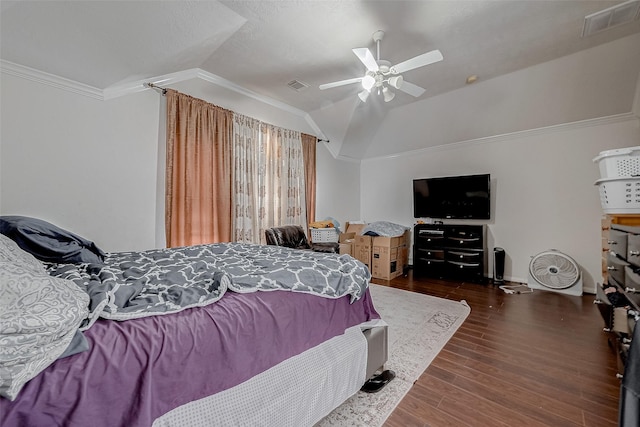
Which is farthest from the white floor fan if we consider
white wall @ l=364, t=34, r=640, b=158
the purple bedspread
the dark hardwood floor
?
the purple bedspread

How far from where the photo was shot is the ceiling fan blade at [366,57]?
2.17m

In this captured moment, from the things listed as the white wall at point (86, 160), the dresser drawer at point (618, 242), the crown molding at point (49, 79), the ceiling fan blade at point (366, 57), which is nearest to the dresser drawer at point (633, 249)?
the dresser drawer at point (618, 242)

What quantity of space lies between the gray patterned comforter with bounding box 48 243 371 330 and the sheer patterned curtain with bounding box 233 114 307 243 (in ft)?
5.05

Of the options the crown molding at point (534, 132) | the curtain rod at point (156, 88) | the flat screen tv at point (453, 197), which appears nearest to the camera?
the curtain rod at point (156, 88)

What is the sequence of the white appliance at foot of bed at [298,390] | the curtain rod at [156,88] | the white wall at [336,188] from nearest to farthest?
the white appliance at foot of bed at [298,390] < the curtain rod at [156,88] < the white wall at [336,188]

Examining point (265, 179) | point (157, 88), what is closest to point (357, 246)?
point (265, 179)

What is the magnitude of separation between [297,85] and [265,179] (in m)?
1.41

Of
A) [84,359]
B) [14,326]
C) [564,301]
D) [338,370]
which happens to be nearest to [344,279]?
[338,370]

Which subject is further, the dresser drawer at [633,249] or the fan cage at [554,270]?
the fan cage at [554,270]

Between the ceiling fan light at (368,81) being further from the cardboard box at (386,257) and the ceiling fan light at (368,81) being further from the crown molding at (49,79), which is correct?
the crown molding at (49,79)

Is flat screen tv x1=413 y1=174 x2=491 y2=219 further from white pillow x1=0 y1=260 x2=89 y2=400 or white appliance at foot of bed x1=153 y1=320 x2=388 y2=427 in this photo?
white pillow x1=0 y1=260 x2=89 y2=400

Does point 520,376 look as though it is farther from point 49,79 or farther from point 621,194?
point 49,79

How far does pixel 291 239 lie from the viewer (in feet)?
12.5

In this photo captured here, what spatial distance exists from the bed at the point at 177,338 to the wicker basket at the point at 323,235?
97.2 inches
